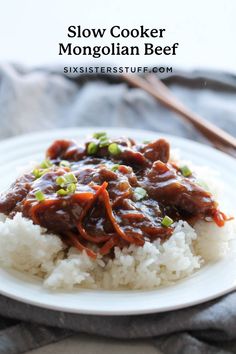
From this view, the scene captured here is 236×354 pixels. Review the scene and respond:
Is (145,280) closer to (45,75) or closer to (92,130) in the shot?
(92,130)

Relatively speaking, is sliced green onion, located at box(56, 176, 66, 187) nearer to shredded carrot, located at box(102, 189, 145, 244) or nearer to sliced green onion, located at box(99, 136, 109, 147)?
shredded carrot, located at box(102, 189, 145, 244)

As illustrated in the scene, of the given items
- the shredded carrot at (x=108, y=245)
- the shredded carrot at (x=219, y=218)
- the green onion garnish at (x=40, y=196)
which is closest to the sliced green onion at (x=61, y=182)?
the green onion garnish at (x=40, y=196)

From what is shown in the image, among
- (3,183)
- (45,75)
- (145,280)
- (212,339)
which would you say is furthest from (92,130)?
(212,339)

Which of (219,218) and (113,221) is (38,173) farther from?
(219,218)

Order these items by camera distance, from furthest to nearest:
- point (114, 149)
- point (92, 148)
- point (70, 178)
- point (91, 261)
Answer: point (92, 148) → point (114, 149) → point (70, 178) → point (91, 261)

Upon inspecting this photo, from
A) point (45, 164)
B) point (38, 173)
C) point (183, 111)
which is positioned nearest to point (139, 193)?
point (38, 173)
